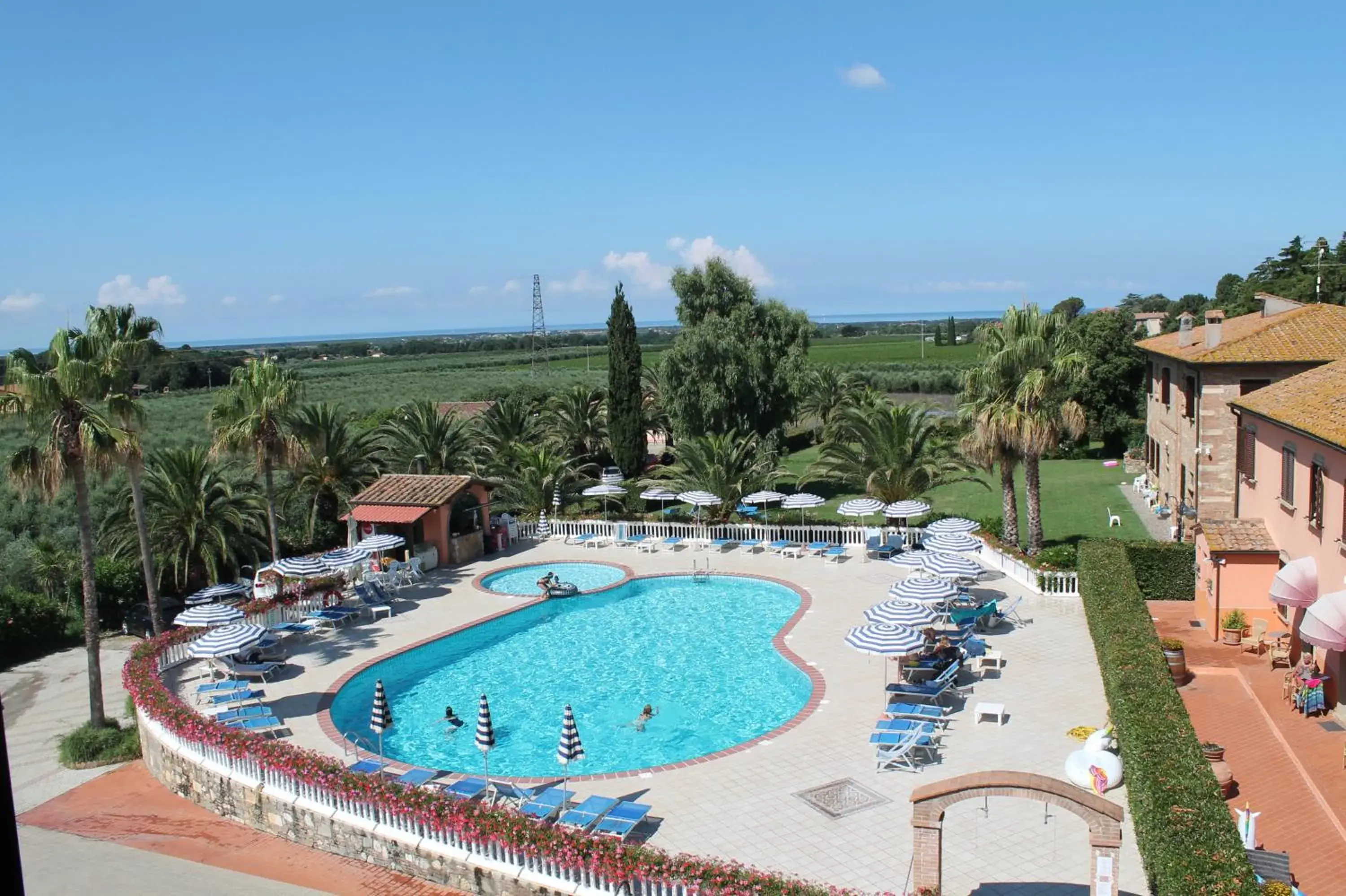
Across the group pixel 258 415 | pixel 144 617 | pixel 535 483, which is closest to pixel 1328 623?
pixel 258 415

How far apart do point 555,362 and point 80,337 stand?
167396 mm

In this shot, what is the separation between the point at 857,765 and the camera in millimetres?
16656

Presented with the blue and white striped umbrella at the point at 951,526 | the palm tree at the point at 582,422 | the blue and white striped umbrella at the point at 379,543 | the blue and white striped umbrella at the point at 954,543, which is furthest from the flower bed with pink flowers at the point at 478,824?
the palm tree at the point at 582,422

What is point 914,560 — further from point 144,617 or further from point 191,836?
point 144,617

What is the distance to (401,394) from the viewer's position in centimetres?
9481

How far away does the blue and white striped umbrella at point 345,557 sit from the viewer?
27.5 m

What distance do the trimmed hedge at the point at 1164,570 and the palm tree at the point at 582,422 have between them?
25774 mm

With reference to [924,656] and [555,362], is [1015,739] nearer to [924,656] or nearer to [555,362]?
[924,656]

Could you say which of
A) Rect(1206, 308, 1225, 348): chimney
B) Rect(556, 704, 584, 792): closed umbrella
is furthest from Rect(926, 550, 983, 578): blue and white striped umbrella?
Rect(1206, 308, 1225, 348): chimney

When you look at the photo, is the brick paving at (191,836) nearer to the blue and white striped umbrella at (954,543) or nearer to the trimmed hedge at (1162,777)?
the trimmed hedge at (1162,777)

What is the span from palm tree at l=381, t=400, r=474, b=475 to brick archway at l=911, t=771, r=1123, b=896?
30.3 meters

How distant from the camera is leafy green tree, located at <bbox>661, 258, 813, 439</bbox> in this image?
45.9 meters

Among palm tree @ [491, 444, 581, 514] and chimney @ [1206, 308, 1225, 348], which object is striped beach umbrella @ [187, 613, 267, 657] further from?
chimney @ [1206, 308, 1225, 348]

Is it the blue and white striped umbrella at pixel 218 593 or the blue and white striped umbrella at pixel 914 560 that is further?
the blue and white striped umbrella at pixel 218 593
